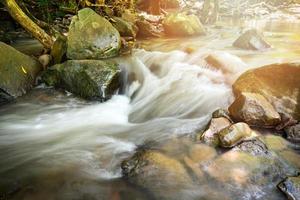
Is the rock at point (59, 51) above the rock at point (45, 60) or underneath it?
above

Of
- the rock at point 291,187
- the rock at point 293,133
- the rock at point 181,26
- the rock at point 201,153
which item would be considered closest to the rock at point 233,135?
the rock at point 201,153

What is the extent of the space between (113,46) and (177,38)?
4044 millimetres

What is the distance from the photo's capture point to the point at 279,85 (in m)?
5.41

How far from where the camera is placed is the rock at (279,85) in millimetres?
5160

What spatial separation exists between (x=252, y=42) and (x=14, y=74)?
662 cm

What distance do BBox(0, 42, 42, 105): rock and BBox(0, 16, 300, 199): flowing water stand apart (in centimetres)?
25

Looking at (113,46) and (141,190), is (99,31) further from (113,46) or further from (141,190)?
(141,190)

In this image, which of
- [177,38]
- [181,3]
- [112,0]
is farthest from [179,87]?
[181,3]

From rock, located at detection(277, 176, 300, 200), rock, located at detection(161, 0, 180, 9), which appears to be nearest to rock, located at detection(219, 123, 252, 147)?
rock, located at detection(277, 176, 300, 200)

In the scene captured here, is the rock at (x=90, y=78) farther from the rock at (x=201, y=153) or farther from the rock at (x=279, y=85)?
the rock at (x=201, y=153)

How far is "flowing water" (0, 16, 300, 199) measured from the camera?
405cm

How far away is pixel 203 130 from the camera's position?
5121 mm

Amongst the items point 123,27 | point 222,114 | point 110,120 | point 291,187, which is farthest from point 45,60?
point 291,187

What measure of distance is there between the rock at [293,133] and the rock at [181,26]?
8271 millimetres
